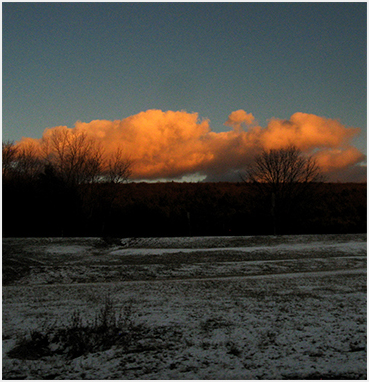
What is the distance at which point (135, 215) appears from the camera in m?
31.5

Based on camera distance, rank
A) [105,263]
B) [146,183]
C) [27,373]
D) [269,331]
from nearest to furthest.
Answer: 1. [27,373]
2. [269,331]
3. [105,263]
4. [146,183]

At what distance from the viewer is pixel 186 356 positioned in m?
4.93

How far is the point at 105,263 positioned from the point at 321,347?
11.4m

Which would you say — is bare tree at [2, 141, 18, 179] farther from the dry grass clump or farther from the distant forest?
the dry grass clump

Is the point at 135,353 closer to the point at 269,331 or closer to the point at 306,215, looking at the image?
the point at 269,331

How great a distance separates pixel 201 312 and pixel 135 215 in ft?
81.3

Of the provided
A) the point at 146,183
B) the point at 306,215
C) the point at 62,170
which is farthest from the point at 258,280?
the point at 146,183

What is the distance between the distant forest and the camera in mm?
27047

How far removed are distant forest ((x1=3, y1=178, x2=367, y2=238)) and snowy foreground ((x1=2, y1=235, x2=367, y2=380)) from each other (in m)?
10.9

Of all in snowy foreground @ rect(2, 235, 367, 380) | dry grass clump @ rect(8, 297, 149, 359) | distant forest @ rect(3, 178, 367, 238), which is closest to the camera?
snowy foreground @ rect(2, 235, 367, 380)

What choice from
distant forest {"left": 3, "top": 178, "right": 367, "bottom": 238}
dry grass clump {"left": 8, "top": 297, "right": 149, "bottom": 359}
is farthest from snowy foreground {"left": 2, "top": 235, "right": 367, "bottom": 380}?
distant forest {"left": 3, "top": 178, "right": 367, "bottom": 238}

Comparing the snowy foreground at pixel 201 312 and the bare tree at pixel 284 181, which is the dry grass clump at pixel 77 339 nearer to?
the snowy foreground at pixel 201 312

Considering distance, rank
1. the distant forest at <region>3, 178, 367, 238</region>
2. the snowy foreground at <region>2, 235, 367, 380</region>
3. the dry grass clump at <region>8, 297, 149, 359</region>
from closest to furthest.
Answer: the snowy foreground at <region>2, 235, 367, 380</region>
the dry grass clump at <region>8, 297, 149, 359</region>
the distant forest at <region>3, 178, 367, 238</region>

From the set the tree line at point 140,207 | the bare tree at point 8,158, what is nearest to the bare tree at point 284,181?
the tree line at point 140,207
